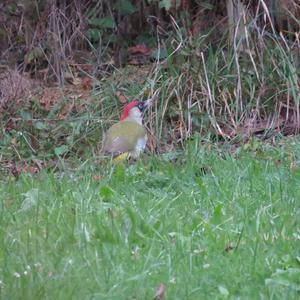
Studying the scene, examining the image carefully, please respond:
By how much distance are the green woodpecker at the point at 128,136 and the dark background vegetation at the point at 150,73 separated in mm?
416

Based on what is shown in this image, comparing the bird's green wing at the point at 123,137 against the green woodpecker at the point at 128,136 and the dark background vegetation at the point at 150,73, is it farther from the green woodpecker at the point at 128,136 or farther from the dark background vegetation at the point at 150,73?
the dark background vegetation at the point at 150,73

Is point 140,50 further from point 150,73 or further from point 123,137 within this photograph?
point 123,137

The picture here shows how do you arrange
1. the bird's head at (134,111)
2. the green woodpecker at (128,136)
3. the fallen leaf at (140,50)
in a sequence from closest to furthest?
the green woodpecker at (128,136)
the bird's head at (134,111)
the fallen leaf at (140,50)

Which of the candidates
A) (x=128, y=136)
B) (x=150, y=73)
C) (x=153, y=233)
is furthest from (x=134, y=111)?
(x=153, y=233)

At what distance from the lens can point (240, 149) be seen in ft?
31.7

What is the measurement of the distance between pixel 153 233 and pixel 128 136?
3.48 metres

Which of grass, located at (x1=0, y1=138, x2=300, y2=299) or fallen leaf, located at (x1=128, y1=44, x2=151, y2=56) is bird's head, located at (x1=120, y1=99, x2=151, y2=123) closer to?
grass, located at (x1=0, y1=138, x2=300, y2=299)

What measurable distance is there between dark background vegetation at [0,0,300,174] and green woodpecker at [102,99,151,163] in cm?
42

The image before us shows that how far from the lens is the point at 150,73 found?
461 inches

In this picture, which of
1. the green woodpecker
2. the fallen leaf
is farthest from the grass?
the fallen leaf

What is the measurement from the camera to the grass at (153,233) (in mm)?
5625

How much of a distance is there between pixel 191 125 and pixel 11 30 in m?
4.13

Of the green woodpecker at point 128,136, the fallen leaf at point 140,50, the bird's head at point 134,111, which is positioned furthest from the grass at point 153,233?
the fallen leaf at point 140,50

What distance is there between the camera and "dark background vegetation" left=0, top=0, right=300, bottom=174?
11.0 m
